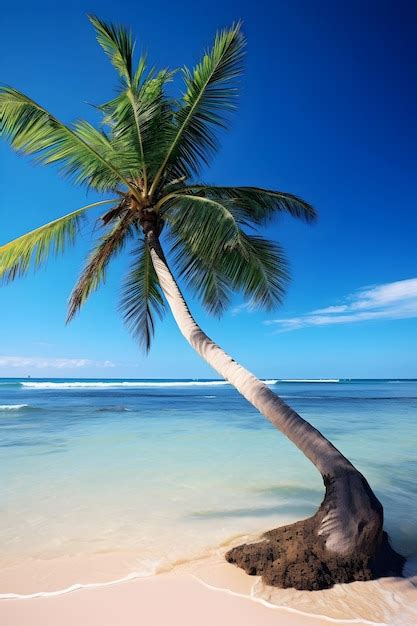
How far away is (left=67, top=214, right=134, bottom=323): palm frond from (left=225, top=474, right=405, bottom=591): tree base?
15.5ft

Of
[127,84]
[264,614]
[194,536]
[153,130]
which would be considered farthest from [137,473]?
[127,84]

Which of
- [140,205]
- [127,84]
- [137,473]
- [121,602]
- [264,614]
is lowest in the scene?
[137,473]

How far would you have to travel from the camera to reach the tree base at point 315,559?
2.90 meters

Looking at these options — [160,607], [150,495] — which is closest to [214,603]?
[160,607]

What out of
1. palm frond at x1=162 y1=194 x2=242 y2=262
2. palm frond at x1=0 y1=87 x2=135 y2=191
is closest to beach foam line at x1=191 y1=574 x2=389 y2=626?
palm frond at x1=162 y1=194 x2=242 y2=262

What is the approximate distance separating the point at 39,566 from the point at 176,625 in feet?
5.09

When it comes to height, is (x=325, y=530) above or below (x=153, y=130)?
below

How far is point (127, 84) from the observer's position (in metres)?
5.90

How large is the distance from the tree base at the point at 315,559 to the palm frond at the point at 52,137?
15.5ft

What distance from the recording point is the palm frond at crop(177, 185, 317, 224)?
641cm

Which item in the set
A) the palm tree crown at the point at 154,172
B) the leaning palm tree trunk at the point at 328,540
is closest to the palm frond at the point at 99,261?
the palm tree crown at the point at 154,172

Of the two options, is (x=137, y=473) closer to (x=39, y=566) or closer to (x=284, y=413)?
(x=39, y=566)

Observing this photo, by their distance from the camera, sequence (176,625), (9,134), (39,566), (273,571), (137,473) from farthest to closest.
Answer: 1. (137,473)
2. (9,134)
3. (39,566)
4. (273,571)
5. (176,625)

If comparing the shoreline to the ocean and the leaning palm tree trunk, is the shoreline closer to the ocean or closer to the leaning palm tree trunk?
the leaning palm tree trunk
